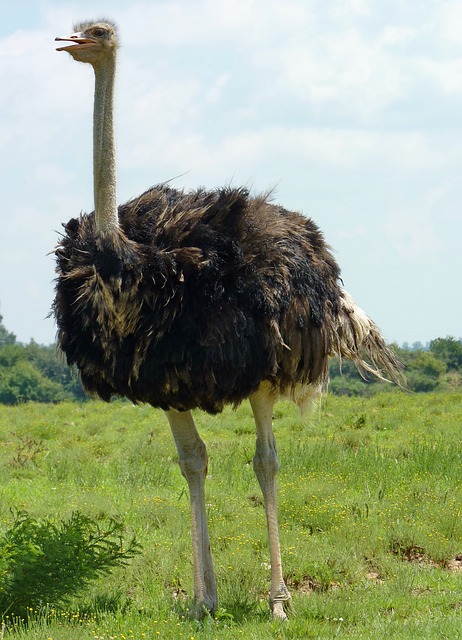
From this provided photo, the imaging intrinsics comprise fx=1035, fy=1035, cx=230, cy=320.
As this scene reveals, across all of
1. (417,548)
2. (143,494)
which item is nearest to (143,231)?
(417,548)

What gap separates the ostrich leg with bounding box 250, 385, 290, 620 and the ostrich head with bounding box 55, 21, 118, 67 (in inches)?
73.2

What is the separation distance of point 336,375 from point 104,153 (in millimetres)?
32660

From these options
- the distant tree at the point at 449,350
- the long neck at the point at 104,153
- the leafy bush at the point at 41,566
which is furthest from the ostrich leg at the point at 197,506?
the distant tree at the point at 449,350

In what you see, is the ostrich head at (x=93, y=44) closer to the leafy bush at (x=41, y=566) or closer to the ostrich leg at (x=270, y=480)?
the ostrich leg at (x=270, y=480)

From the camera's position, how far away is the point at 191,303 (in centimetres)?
486

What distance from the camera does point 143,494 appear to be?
7.99 metres

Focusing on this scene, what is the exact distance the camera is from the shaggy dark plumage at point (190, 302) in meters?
4.79

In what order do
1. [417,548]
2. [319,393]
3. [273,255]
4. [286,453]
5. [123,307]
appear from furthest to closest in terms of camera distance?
[286,453] → [417,548] → [319,393] → [273,255] → [123,307]

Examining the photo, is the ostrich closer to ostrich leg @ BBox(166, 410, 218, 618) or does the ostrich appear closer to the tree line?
ostrich leg @ BBox(166, 410, 218, 618)

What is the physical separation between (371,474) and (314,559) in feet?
6.86

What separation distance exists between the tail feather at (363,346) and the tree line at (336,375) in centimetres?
837

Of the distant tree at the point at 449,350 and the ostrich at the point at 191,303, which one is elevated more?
the distant tree at the point at 449,350

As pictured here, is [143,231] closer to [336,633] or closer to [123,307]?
[123,307]

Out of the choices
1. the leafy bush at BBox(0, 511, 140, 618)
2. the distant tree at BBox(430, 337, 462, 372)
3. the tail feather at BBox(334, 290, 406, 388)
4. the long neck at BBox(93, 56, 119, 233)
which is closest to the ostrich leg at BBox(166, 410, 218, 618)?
the leafy bush at BBox(0, 511, 140, 618)
